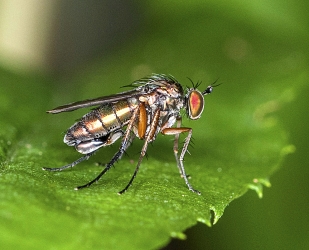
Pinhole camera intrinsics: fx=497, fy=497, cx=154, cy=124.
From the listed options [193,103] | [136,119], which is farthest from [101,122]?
[193,103]

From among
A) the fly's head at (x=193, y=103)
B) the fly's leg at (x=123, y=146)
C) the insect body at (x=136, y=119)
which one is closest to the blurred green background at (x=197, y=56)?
the fly's head at (x=193, y=103)

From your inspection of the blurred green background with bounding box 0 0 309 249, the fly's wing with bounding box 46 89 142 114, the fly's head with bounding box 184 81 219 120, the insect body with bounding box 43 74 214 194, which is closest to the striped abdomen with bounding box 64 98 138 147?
the insect body with bounding box 43 74 214 194

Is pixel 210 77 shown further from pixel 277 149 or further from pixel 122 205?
pixel 122 205

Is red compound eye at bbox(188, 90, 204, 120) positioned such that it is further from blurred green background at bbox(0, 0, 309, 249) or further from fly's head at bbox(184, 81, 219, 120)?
blurred green background at bbox(0, 0, 309, 249)

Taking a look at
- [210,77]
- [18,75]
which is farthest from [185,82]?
[18,75]

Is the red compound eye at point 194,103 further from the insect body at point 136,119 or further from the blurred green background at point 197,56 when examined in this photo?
the blurred green background at point 197,56
